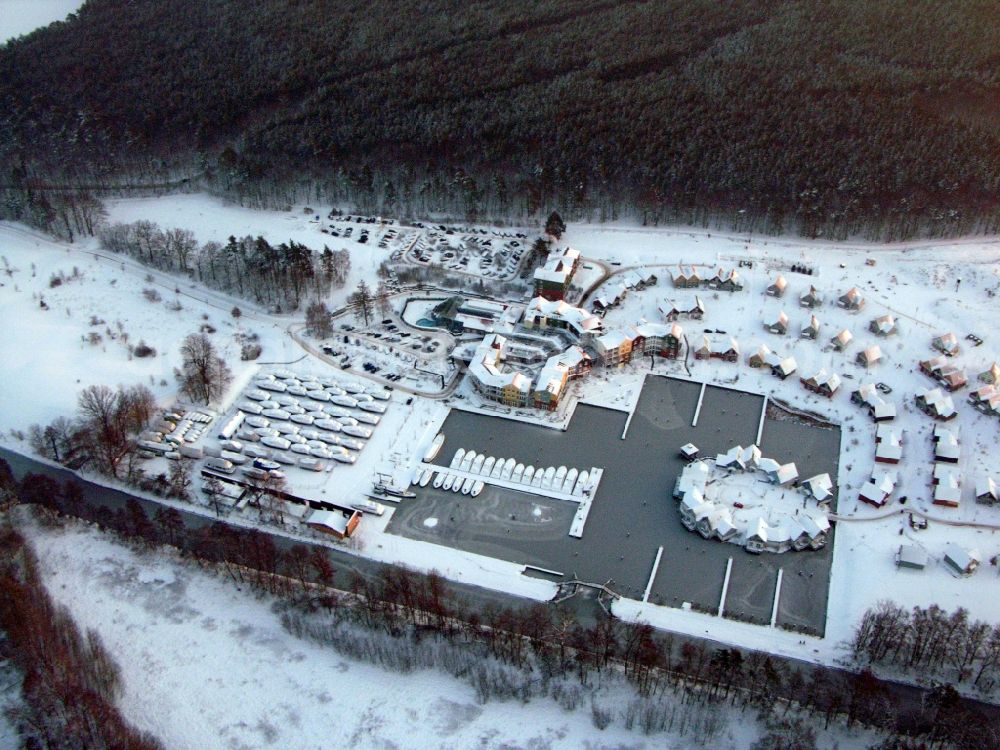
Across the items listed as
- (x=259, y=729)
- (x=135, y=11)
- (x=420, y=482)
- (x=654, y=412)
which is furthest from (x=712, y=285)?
(x=135, y=11)

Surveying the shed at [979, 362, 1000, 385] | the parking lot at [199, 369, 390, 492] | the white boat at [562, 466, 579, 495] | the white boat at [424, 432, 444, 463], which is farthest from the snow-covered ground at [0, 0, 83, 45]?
the shed at [979, 362, 1000, 385]

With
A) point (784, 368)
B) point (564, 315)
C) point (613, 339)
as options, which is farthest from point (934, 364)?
point (564, 315)

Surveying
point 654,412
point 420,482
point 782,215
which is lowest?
point 420,482

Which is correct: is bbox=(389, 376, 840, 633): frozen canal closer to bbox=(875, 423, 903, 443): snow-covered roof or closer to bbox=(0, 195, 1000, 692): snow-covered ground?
bbox=(0, 195, 1000, 692): snow-covered ground

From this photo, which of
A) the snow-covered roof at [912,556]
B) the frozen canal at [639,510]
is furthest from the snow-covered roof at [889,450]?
the snow-covered roof at [912,556]

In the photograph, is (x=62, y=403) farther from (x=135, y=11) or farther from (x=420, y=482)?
(x=135, y=11)
